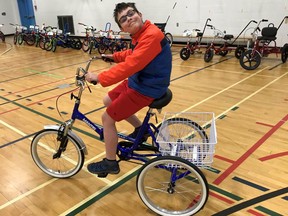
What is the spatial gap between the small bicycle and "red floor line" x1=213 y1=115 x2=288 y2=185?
→ 24 cm

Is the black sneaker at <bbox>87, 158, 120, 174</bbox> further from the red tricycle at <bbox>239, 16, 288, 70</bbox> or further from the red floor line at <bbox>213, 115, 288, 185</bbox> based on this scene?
the red tricycle at <bbox>239, 16, 288, 70</bbox>

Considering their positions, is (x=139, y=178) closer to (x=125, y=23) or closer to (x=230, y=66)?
(x=125, y=23)

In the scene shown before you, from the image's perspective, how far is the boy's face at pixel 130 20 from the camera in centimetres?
187

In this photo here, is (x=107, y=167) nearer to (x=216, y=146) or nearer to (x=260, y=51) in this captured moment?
(x=216, y=146)

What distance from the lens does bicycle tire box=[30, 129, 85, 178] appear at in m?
2.29

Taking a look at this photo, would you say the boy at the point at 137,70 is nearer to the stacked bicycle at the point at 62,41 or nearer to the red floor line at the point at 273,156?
the red floor line at the point at 273,156

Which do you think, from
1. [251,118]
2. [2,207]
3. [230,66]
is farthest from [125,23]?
[230,66]

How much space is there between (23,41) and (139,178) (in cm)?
1202

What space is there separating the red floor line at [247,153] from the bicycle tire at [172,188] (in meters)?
0.25

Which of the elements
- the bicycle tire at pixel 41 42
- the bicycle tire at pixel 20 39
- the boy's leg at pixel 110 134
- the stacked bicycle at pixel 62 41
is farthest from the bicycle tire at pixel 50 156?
the bicycle tire at pixel 20 39

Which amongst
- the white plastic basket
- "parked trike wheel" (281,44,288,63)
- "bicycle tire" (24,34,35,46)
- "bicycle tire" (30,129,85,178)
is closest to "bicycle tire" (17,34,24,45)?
"bicycle tire" (24,34,35,46)

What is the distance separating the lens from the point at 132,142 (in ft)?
7.27

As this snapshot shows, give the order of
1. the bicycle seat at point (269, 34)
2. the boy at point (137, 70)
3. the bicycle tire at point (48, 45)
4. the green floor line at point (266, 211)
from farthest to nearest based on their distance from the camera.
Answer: the bicycle tire at point (48, 45)
the bicycle seat at point (269, 34)
the green floor line at point (266, 211)
the boy at point (137, 70)

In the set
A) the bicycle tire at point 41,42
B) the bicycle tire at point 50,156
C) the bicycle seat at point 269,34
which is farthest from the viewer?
the bicycle tire at point 41,42
